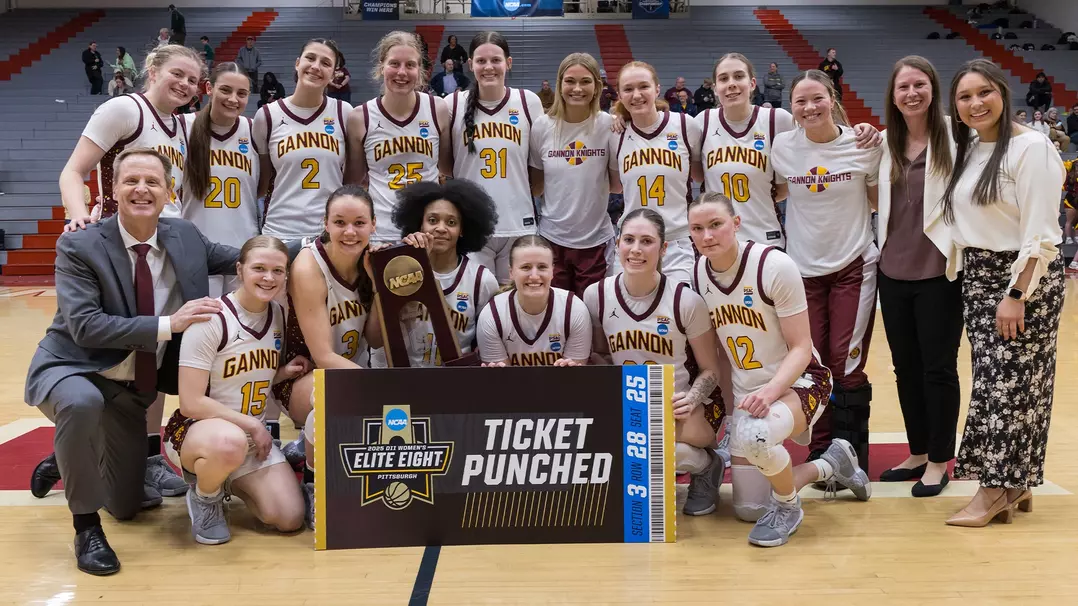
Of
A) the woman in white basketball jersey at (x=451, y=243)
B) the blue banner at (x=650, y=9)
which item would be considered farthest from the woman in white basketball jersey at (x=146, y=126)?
the blue banner at (x=650, y=9)

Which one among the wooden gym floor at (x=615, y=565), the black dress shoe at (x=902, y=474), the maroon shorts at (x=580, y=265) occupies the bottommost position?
the wooden gym floor at (x=615, y=565)

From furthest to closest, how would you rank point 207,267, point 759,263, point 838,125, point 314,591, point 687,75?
point 687,75, point 838,125, point 207,267, point 759,263, point 314,591

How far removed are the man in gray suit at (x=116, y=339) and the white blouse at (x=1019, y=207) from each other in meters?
2.90

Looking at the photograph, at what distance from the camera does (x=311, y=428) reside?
3.33m

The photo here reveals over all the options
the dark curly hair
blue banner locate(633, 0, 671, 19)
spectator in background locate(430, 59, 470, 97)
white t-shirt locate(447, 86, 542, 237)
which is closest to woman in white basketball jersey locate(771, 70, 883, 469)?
white t-shirt locate(447, 86, 542, 237)

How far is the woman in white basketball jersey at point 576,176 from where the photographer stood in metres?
4.37

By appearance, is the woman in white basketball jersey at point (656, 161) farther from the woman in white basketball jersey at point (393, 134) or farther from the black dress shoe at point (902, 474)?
the black dress shoe at point (902, 474)

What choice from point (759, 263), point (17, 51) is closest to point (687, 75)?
point (17, 51)

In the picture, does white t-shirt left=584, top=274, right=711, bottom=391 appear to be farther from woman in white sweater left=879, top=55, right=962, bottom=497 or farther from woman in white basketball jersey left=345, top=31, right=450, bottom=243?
woman in white basketball jersey left=345, top=31, right=450, bottom=243

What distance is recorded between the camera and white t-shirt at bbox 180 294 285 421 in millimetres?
3285

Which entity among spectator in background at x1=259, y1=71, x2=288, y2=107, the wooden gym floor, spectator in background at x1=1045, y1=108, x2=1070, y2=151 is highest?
spectator in background at x1=259, y1=71, x2=288, y2=107

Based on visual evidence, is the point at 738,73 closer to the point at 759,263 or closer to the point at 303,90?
the point at 759,263

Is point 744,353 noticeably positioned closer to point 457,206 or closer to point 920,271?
point 920,271

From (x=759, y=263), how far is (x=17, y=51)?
71.7ft
